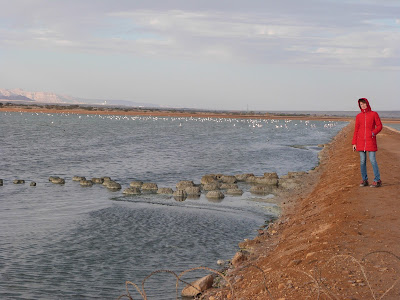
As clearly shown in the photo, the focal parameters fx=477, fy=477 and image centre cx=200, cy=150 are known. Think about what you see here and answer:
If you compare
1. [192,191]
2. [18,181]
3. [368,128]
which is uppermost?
[368,128]

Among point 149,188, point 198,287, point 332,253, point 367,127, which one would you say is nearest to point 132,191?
point 149,188

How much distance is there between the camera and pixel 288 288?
319 inches

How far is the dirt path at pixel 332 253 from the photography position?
7781 millimetres

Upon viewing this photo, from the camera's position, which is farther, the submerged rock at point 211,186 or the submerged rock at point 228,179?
the submerged rock at point 228,179

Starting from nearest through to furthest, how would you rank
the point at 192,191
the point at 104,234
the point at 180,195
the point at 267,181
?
the point at 104,234 → the point at 180,195 → the point at 192,191 → the point at 267,181

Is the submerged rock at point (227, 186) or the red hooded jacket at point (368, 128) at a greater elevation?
the red hooded jacket at point (368, 128)

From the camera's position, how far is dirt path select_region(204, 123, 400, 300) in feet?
25.5

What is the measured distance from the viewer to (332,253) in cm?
952

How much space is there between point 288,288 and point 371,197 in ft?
26.9

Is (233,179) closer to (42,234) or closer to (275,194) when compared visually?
(275,194)

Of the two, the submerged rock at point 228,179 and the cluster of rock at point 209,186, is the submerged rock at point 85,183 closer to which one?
the cluster of rock at point 209,186

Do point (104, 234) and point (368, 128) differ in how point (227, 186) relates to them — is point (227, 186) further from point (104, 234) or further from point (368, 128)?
point (368, 128)

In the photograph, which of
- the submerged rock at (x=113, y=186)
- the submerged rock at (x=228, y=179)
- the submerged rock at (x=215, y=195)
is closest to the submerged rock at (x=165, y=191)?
the submerged rock at (x=215, y=195)

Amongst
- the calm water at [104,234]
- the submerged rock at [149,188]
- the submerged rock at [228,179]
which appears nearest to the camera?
the calm water at [104,234]
